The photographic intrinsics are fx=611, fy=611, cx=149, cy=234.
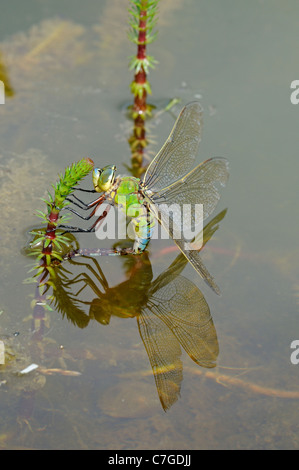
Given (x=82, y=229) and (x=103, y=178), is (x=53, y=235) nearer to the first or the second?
(x=82, y=229)

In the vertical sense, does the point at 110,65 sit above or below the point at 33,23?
below

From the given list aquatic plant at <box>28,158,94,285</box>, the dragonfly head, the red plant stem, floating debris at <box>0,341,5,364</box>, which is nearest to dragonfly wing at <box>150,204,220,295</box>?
the dragonfly head

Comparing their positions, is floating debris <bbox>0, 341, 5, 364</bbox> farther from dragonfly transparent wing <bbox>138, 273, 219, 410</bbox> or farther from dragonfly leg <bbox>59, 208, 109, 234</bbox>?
dragonfly leg <bbox>59, 208, 109, 234</bbox>

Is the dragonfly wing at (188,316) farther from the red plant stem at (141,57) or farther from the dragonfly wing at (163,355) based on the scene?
the red plant stem at (141,57)

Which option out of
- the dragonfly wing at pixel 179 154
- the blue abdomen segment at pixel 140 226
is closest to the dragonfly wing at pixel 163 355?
the blue abdomen segment at pixel 140 226
